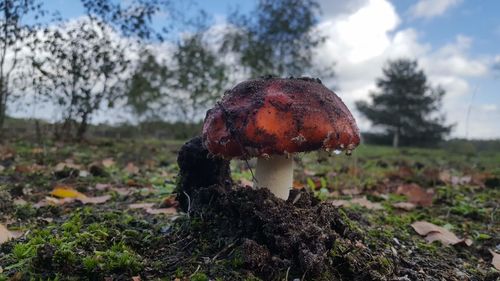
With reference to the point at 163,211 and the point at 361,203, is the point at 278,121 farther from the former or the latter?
the point at 361,203

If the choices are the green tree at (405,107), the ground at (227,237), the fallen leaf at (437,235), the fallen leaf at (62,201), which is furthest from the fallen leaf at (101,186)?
the green tree at (405,107)

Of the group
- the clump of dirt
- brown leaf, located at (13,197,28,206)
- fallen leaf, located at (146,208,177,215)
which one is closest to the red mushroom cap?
the clump of dirt

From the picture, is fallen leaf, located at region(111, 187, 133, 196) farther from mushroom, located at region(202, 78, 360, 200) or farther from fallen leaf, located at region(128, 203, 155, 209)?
mushroom, located at region(202, 78, 360, 200)

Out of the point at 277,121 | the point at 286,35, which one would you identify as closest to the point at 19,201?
the point at 277,121

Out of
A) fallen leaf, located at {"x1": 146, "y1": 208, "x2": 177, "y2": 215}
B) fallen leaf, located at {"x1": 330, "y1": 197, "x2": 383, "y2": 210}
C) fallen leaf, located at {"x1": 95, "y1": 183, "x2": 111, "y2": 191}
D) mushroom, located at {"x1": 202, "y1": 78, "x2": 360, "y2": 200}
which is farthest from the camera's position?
fallen leaf, located at {"x1": 95, "y1": 183, "x2": 111, "y2": 191}

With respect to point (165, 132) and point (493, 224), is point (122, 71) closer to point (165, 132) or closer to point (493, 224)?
point (165, 132)

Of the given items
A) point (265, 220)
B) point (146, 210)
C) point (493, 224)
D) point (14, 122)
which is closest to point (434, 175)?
point (493, 224)

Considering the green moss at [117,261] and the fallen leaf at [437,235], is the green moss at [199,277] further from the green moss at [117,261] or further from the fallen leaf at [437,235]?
the fallen leaf at [437,235]
